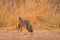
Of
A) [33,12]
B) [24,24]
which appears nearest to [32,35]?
[24,24]

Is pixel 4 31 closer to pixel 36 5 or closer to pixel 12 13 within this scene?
pixel 12 13

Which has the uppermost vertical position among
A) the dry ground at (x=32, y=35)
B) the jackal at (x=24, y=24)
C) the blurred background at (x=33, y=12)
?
the blurred background at (x=33, y=12)

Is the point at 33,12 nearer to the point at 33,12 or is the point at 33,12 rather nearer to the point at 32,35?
the point at 33,12

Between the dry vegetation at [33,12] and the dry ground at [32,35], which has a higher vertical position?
the dry vegetation at [33,12]

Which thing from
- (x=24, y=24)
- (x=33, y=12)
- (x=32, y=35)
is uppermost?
(x=33, y=12)

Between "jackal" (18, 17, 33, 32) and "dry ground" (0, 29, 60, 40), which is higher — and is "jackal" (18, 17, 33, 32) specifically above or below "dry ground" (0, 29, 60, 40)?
above

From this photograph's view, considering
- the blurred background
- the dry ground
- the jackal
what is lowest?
the dry ground

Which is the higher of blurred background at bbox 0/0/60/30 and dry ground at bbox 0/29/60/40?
blurred background at bbox 0/0/60/30

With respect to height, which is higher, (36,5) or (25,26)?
(36,5)

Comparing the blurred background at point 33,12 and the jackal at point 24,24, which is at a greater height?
the blurred background at point 33,12

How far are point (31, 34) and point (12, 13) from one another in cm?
35

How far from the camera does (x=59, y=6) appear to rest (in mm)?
2791

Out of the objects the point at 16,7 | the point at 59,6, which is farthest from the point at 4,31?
the point at 59,6

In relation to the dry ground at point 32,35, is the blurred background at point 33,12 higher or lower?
higher
